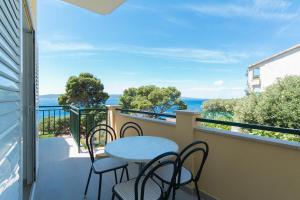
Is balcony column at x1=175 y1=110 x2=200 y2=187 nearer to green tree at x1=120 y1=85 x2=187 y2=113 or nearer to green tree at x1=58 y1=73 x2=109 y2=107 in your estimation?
green tree at x1=58 y1=73 x2=109 y2=107

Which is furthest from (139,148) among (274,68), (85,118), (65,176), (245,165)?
(274,68)

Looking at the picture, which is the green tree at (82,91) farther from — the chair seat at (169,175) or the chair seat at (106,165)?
the chair seat at (169,175)

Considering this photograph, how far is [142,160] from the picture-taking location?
1737 millimetres

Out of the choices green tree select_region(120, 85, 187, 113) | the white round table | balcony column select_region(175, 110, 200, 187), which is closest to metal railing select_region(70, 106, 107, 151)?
the white round table

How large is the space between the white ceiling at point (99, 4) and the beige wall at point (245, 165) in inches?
83.4

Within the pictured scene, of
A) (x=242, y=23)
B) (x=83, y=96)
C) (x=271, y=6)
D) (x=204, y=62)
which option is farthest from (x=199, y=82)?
(x=83, y=96)

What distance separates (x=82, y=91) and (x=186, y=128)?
28.4ft

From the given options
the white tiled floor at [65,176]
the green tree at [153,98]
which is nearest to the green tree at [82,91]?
the green tree at [153,98]

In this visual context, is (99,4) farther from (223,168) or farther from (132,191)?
(223,168)

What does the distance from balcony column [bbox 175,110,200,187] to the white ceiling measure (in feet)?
6.77

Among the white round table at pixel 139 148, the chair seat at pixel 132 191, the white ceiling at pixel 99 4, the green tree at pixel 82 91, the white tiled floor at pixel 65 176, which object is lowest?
the white tiled floor at pixel 65 176

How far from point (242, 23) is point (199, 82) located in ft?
36.4

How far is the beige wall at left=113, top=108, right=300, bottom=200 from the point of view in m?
1.64

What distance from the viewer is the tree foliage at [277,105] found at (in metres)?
6.53
